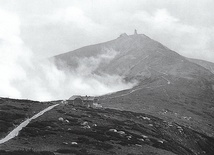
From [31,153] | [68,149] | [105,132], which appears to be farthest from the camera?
[105,132]

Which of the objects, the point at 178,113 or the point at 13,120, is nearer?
the point at 13,120

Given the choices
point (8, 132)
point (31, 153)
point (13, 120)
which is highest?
point (13, 120)

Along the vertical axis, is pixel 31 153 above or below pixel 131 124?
below

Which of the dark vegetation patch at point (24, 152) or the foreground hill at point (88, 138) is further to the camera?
the foreground hill at point (88, 138)

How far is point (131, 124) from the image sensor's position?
4557 inches

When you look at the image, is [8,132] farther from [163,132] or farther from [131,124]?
[163,132]

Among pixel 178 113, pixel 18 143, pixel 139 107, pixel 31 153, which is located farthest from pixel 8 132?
pixel 178 113

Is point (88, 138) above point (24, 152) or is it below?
above

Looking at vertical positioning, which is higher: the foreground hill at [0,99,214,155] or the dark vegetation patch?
the foreground hill at [0,99,214,155]

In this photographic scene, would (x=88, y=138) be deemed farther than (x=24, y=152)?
Yes

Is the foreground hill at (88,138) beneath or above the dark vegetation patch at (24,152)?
above

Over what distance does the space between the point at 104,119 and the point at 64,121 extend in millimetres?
21822

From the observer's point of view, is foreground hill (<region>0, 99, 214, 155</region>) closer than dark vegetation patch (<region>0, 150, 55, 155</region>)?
No

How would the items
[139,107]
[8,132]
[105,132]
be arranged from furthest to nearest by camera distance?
[139,107] < [105,132] < [8,132]
